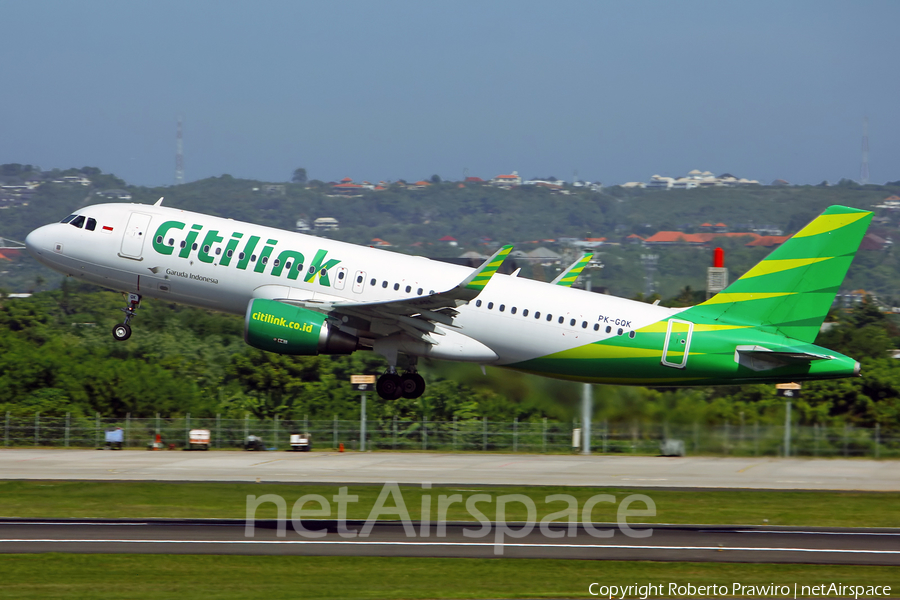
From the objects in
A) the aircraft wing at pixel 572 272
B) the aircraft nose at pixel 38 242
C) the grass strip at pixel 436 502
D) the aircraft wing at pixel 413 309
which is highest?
the aircraft nose at pixel 38 242

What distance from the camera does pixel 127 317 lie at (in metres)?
35.6

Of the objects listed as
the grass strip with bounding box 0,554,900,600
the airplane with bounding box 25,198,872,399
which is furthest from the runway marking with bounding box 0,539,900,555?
the airplane with bounding box 25,198,872,399

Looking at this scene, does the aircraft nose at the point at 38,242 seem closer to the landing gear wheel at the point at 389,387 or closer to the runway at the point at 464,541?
the runway at the point at 464,541

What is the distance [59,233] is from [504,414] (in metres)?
26.9

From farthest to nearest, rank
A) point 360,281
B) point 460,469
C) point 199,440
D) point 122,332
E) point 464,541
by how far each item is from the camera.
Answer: point 199,440, point 460,469, point 122,332, point 360,281, point 464,541

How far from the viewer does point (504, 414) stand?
55469 millimetres

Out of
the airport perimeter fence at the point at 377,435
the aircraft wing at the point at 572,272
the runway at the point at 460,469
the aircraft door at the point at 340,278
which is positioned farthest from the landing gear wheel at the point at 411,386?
the airport perimeter fence at the point at 377,435

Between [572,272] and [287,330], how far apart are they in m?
10.8

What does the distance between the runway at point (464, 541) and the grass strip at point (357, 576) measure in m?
0.81

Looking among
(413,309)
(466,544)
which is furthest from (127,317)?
(466,544)

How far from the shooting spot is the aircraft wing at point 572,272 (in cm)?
3641

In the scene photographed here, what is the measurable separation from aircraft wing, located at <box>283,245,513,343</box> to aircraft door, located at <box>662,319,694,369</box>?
6.89 m

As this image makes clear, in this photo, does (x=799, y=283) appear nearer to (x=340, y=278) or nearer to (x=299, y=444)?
(x=340, y=278)

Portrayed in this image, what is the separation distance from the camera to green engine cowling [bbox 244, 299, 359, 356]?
3225 centimetres
